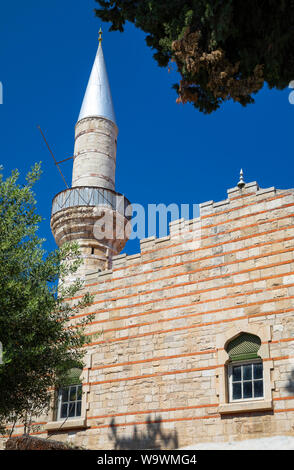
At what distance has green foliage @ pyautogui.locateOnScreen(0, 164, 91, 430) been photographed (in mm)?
12211

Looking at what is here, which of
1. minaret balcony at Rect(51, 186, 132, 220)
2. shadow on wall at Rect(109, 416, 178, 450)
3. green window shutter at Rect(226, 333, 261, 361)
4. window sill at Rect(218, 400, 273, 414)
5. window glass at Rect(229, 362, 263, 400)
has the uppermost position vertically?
minaret balcony at Rect(51, 186, 132, 220)

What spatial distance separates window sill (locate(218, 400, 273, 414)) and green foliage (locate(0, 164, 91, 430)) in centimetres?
354

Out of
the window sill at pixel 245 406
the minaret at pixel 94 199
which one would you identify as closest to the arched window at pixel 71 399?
the minaret at pixel 94 199

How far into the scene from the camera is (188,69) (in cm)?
898

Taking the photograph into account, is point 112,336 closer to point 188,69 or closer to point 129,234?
point 129,234

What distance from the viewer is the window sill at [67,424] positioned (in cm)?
1622

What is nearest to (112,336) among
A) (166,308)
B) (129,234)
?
(166,308)

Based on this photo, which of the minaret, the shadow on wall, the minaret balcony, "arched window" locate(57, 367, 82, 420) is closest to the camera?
the shadow on wall

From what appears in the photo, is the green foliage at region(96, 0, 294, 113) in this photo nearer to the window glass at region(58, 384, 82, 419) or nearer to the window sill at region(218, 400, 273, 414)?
the window sill at region(218, 400, 273, 414)

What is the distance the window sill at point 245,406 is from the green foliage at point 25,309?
3542mm

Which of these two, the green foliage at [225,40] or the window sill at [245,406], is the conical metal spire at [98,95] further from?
the green foliage at [225,40]

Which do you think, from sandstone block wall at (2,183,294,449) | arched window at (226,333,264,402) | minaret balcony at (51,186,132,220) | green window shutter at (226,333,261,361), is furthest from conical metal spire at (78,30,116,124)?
arched window at (226,333,264,402)

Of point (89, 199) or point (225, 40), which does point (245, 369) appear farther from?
point (89, 199)

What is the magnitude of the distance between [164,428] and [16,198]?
647 centimetres
